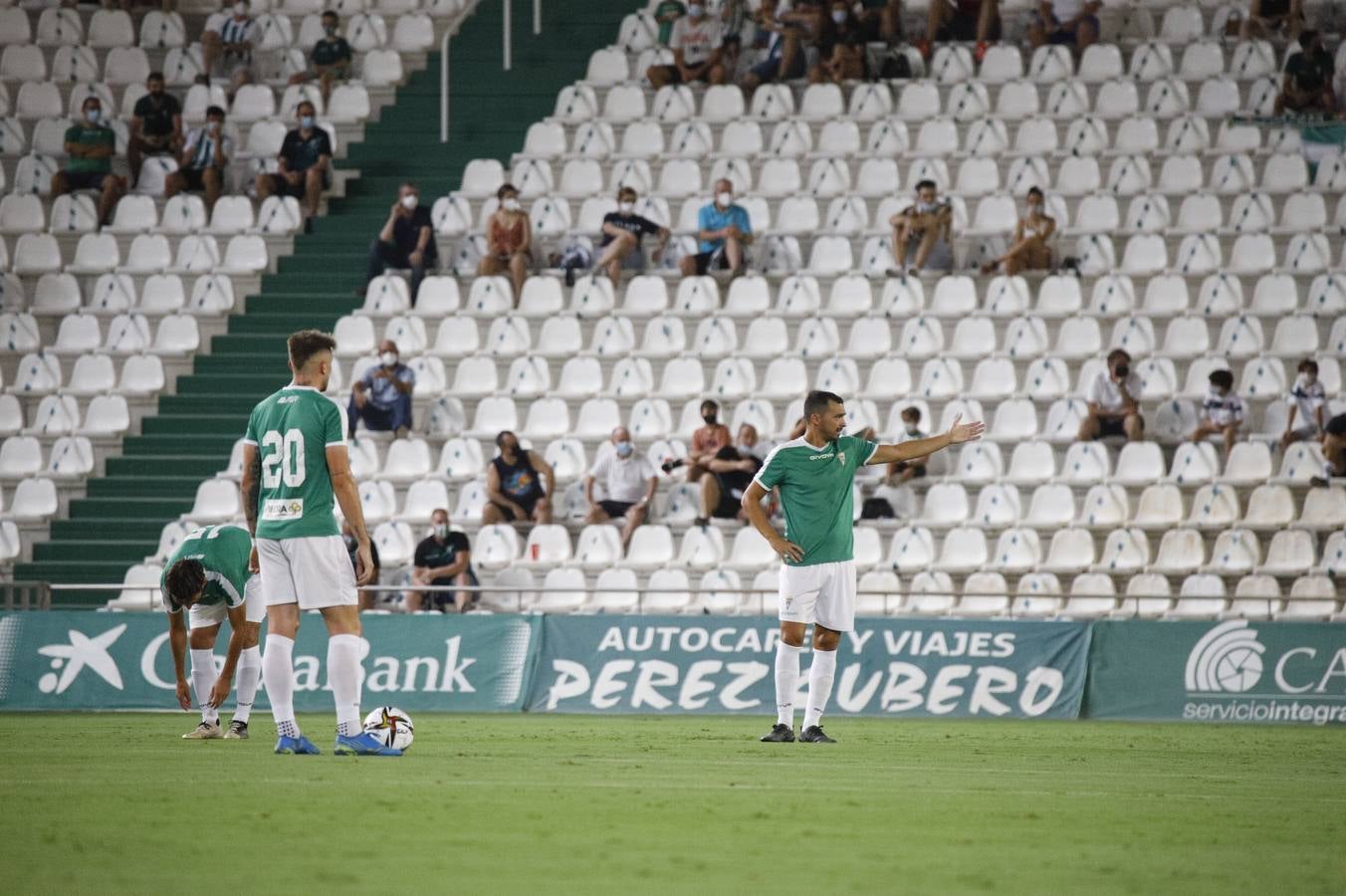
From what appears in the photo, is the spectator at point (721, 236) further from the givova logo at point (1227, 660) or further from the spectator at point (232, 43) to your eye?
the givova logo at point (1227, 660)

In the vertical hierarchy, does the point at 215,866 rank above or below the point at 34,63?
below

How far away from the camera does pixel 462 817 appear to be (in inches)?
335

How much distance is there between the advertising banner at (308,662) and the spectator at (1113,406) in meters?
7.66

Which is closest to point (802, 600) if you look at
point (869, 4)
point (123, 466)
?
point (123, 466)

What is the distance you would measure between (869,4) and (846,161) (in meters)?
3.25

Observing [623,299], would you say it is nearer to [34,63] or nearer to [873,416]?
[873,416]

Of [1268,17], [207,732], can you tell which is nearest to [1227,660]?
[207,732]

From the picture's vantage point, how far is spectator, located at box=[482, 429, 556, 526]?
77.2ft

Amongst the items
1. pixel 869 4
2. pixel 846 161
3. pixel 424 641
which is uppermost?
pixel 869 4

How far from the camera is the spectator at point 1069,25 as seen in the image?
2838 centimetres

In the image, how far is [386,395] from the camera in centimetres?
2511

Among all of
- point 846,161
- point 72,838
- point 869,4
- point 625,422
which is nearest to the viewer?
point 72,838

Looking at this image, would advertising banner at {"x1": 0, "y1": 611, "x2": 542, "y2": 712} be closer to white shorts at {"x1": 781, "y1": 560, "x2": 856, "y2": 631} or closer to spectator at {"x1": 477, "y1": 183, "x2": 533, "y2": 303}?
white shorts at {"x1": 781, "y1": 560, "x2": 856, "y2": 631}

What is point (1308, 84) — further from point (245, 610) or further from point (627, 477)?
point (245, 610)
